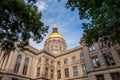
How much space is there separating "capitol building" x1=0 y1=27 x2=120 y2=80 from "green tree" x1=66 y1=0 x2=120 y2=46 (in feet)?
36.8

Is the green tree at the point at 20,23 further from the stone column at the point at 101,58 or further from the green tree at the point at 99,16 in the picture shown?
the stone column at the point at 101,58

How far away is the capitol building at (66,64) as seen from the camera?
21.0 meters

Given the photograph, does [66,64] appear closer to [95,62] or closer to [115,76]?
[95,62]

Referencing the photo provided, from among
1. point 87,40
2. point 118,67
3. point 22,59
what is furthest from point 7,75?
point 118,67

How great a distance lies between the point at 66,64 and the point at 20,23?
76.7 feet

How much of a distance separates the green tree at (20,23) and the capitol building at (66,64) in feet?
48.0

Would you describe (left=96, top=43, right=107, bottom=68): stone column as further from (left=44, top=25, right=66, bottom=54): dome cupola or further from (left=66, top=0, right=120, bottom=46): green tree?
(left=44, top=25, right=66, bottom=54): dome cupola

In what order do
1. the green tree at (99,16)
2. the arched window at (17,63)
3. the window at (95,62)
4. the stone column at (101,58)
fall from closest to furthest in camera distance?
the green tree at (99,16) < the stone column at (101,58) < the window at (95,62) < the arched window at (17,63)

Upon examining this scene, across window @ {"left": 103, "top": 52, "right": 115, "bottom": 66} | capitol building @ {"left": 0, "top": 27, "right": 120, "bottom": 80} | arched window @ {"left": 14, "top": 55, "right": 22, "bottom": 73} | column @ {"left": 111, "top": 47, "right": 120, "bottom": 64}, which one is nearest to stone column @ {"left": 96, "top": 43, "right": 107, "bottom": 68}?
capitol building @ {"left": 0, "top": 27, "right": 120, "bottom": 80}

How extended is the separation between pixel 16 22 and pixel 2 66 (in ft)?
58.7

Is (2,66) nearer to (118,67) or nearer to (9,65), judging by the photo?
(9,65)

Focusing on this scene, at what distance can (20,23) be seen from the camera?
38.5 feet

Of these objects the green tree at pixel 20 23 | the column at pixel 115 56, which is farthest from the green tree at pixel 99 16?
the column at pixel 115 56

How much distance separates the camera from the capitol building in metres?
21.0
